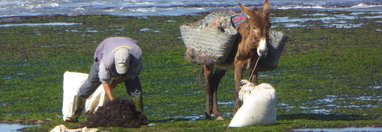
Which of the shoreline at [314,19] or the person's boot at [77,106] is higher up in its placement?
the person's boot at [77,106]

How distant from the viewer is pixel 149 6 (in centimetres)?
5156

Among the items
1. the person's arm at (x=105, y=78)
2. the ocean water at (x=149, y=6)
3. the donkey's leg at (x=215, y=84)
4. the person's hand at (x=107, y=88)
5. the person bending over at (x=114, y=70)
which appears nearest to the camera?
the person bending over at (x=114, y=70)

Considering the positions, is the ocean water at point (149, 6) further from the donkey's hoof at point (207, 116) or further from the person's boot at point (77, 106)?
the person's boot at point (77, 106)

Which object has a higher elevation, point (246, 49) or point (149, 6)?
point (246, 49)

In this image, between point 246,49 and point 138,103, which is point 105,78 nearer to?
point 138,103

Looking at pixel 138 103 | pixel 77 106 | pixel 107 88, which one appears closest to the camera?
pixel 107 88

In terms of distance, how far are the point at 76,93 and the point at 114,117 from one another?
148 centimetres

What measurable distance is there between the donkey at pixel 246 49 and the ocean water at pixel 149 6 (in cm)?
2658

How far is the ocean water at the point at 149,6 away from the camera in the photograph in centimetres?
4584

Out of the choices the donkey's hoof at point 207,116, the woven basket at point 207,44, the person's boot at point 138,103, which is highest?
the woven basket at point 207,44

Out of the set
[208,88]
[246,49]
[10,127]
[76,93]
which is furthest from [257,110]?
[10,127]

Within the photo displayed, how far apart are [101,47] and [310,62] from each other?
936 centimetres

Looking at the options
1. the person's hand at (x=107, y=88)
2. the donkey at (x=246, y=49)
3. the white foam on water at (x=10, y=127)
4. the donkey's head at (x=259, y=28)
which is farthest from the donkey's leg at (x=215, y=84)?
the white foam on water at (x=10, y=127)

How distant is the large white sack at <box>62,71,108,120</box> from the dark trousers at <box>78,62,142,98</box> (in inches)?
5.2
